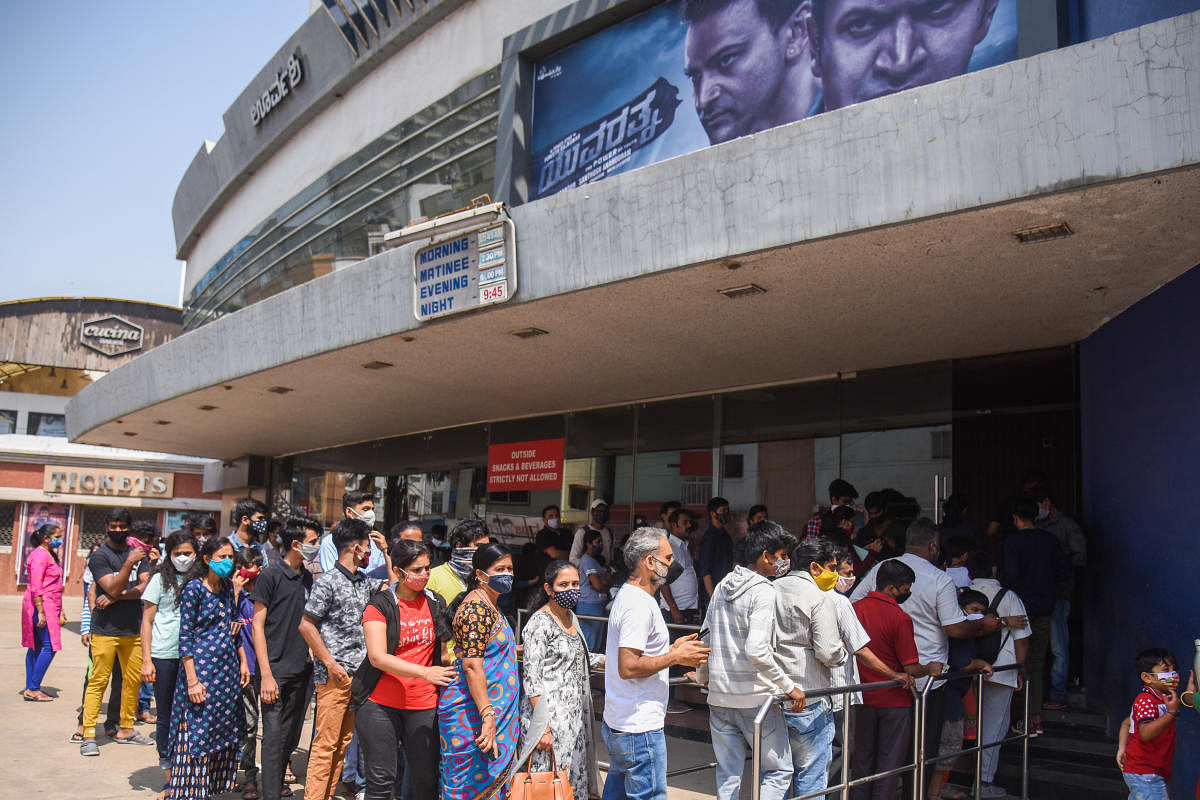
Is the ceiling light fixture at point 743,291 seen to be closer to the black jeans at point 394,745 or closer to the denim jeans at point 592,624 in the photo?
the black jeans at point 394,745

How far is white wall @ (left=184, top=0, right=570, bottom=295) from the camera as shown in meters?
12.6

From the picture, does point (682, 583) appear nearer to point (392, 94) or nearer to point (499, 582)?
point (499, 582)

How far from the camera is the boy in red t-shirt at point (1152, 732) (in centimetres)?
575

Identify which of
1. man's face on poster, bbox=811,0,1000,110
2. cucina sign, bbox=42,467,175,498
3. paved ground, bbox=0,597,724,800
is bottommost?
paved ground, bbox=0,597,724,800

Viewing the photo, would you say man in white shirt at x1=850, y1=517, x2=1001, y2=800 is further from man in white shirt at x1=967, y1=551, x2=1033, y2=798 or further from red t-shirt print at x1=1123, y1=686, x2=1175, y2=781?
red t-shirt print at x1=1123, y1=686, x2=1175, y2=781

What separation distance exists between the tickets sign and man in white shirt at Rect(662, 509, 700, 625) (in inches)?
166

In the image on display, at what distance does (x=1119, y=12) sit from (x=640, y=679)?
620cm

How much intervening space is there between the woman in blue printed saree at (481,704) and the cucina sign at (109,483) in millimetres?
27499

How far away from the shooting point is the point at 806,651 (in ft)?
17.6

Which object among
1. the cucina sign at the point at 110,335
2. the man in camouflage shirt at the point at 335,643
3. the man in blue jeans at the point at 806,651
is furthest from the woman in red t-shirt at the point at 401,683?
the cucina sign at the point at 110,335

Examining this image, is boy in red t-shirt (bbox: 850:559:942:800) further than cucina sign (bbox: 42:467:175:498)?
No

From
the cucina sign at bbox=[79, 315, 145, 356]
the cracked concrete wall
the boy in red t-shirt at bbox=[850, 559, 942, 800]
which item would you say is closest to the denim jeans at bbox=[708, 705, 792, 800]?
the boy in red t-shirt at bbox=[850, 559, 942, 800]

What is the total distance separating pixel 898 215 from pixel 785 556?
2.33 meters

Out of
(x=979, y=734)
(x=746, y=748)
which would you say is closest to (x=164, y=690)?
(x=746, y=748)
